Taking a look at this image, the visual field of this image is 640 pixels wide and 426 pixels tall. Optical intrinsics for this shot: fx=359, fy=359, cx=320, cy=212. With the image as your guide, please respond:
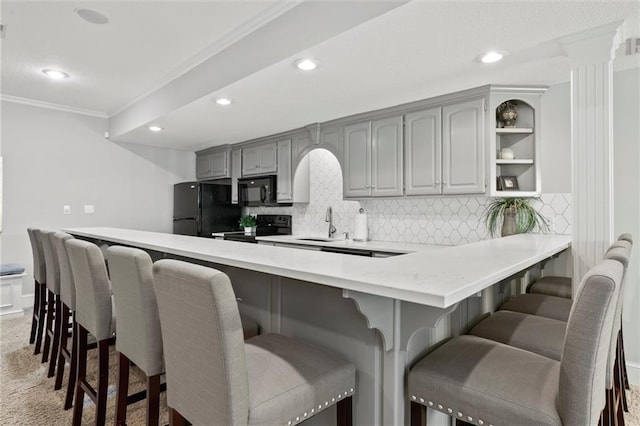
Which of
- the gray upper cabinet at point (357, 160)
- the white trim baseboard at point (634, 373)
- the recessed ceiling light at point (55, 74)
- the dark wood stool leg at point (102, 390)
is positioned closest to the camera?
the dark wood stool leg at point (102, 390)

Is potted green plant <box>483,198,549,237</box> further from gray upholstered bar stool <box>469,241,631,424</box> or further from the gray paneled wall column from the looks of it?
gray upholstered bar stool <box>469,241,631,424</box>

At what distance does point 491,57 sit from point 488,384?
2.07m

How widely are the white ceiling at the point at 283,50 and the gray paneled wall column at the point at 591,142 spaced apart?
13 cm

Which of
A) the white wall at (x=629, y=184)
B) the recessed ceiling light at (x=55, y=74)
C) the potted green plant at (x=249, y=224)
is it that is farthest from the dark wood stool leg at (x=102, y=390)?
the potted green plant at (x=249, y=224)

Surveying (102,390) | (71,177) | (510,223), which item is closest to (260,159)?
(71,177)

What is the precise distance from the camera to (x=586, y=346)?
3.08 feet

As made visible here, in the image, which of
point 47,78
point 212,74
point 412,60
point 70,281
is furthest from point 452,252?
point 47,78

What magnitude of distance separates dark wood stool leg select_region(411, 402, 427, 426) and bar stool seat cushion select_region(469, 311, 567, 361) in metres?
0.56

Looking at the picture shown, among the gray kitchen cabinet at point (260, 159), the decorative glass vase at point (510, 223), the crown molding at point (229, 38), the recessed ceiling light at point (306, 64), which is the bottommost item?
the decorative glass vase at point (510, 223)

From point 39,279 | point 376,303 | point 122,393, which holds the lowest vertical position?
point 122,393

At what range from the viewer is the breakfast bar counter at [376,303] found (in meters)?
1.02

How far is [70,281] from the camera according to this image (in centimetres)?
209

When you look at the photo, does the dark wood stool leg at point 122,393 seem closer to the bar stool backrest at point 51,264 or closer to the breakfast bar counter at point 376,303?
the breakfast bar counter at point 376,303

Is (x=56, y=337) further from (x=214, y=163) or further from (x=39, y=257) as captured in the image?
(x=214, y=163)
